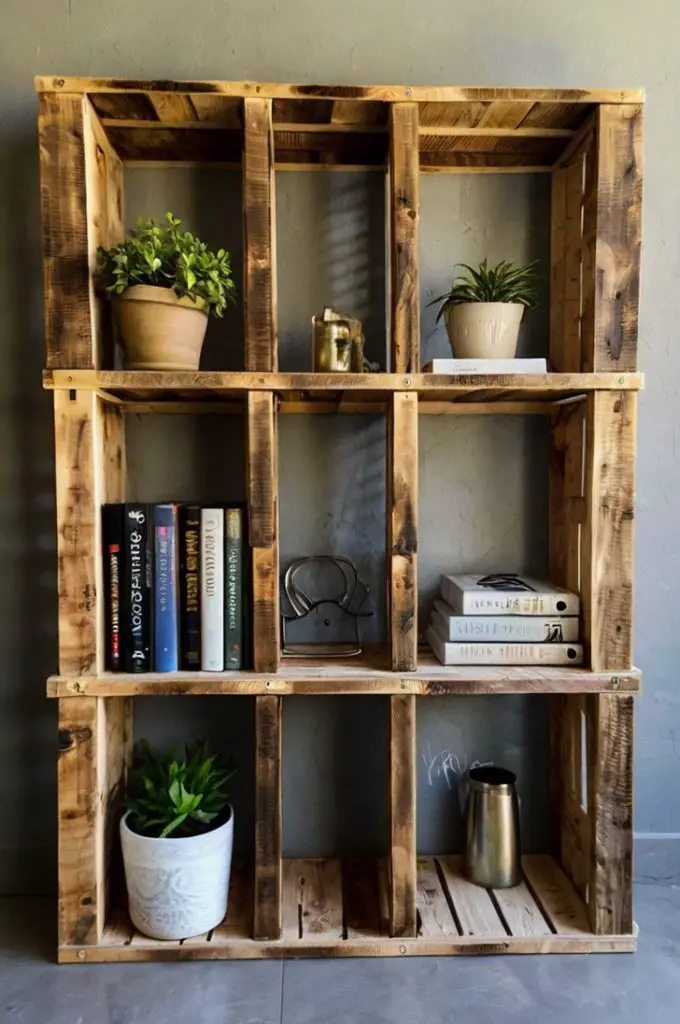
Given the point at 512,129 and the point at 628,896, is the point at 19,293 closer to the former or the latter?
the point at 512,129

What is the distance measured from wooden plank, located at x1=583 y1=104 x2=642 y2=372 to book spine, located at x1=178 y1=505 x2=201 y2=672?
35.5 inches

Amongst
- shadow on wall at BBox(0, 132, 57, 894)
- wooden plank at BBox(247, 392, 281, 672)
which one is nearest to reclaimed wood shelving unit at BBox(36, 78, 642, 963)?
wooden plank at BBox(247, 392, 281, 672)

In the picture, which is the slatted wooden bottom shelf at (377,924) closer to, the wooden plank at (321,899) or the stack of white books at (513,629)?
the wooden plank at (321,899)

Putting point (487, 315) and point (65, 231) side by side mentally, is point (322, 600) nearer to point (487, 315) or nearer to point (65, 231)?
point (487, 315)

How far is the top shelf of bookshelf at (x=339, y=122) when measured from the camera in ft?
5.17

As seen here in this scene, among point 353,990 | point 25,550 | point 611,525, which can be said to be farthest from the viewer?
point 25,550

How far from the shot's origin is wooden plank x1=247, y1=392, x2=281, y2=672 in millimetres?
1592

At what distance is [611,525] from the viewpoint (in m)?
1.65

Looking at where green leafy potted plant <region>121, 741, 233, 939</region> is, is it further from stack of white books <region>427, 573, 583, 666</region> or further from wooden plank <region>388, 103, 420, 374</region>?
wooden plank <region>388, 103, 420, 374</region>

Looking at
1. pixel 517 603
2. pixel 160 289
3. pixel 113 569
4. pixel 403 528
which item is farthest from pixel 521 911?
pixel 160 289

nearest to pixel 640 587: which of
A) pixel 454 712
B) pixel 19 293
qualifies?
pixel 454 712

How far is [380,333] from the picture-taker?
75.7 inches

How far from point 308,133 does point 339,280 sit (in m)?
0.33

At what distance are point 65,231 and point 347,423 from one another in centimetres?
76
